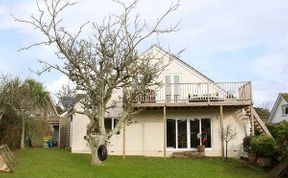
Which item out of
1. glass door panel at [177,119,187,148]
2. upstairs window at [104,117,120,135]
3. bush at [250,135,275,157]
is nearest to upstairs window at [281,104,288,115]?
glass door panel at [177,119,187,148]

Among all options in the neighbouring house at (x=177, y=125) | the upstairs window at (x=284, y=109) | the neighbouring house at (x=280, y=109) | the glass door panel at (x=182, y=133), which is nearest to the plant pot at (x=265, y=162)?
the neighbouring house at (x=177, y=125)

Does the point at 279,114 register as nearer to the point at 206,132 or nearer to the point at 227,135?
the point at 206,132

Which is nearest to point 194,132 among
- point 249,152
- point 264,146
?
point 249,152

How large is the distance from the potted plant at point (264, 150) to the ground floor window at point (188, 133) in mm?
6177

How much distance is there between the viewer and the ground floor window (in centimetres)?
2569

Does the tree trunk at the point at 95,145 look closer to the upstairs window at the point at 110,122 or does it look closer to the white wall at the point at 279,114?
the upstairs window at the point at 110,122

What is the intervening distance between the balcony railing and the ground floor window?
161 cm

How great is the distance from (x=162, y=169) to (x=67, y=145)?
58.3 ft

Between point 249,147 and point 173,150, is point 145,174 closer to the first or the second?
point 249,147

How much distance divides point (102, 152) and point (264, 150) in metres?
7.26

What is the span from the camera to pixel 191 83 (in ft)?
82.6

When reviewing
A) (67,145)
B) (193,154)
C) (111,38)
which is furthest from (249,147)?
(67,145)

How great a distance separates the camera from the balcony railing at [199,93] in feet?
79.3

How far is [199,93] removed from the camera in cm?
2525
